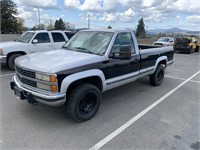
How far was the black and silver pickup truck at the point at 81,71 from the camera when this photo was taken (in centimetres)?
323

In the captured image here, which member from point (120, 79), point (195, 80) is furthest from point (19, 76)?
point (195, 80)

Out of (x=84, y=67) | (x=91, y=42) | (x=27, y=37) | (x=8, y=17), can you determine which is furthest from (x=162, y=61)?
(x=8, y=17)

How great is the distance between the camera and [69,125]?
359 centimetres

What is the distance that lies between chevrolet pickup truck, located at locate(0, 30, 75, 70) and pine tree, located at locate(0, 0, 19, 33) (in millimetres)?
52439

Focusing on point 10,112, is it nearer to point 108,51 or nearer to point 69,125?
point 69,125

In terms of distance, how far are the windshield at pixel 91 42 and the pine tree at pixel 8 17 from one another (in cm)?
5718

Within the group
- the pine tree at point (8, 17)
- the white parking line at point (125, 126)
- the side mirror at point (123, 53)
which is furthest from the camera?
the pine tree at point (8, 17)

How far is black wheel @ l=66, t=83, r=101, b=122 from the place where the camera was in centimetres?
348

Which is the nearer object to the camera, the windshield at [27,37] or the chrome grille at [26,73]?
the chrome grille at [26,73]

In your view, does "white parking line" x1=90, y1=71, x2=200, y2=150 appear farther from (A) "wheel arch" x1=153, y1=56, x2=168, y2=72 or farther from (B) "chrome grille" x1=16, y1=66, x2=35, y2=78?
(B) "chrome grille" x1=16, y1=66, x2=35, y2=78

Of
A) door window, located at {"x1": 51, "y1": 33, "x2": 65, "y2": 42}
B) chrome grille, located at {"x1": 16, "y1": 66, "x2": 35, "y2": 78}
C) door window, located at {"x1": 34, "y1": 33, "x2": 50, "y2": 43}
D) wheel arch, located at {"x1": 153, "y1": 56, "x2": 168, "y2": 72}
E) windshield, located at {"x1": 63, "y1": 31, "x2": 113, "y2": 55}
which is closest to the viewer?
chrome grille, located at {"x1": 16, "y1": 66, "x2": 35, "y2": 78}

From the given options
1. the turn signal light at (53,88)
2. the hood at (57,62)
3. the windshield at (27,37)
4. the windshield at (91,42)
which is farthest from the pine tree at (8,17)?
the turn signal light at (53,88)

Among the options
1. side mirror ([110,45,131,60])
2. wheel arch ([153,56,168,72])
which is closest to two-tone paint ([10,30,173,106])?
side mirror ([110,45,131,60])

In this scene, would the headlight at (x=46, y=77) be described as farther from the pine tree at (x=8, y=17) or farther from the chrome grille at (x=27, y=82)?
the pine tree at (x=8, y=17)
